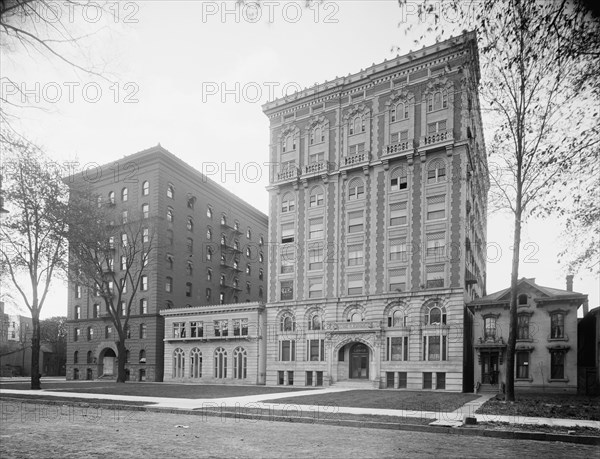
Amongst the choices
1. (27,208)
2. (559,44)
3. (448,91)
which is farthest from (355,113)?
(559,44)

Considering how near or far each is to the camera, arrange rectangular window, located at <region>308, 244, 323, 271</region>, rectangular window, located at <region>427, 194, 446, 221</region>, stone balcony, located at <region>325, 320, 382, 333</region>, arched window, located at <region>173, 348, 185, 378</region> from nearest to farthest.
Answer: rectangular window, located at <region>427, 194, 446, 221</region> < stone balcony, located at <region>325, 320, 382, 333</region> < rectangular window, located at <region>308, 244, 323, 271</region> < arched window, located at <region>173, 348, 185, 378</region>

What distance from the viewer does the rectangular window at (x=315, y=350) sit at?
4694 centimetres

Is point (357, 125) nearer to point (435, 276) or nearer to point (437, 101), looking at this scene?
point (437, 101)

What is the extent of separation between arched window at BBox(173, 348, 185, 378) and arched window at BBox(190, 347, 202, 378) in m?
1.13

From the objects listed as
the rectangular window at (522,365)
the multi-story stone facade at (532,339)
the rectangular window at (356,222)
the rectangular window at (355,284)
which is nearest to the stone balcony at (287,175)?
the rectangular window at (356,222)

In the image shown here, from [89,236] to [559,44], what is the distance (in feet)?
124

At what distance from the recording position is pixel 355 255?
1850 inches

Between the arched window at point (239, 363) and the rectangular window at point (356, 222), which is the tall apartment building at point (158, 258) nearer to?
the arched window at point (239, 363)

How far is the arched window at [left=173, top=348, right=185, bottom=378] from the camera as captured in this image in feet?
178

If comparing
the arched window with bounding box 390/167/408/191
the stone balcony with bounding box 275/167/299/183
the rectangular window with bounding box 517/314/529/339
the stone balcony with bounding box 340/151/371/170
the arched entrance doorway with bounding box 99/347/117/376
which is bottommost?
the arched entrance doorway with bounding box 99/347/117/376

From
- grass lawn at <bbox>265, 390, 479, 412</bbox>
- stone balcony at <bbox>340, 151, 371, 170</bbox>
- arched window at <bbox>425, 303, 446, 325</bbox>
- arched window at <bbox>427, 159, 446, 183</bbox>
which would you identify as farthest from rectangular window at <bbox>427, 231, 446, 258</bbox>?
grass lawn at <bbox>265, 390, 479, 412</bbox>

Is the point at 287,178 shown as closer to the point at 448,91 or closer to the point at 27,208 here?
the point at 448,91

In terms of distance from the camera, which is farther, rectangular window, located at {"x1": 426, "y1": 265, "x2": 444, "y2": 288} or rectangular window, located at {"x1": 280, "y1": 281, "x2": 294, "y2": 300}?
rectangular window, located at {"x1": 280, "y1": 281, "x2": 294, "y2": 300}

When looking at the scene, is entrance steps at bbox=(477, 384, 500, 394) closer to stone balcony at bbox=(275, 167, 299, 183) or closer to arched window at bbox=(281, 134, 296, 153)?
stone balcony at bbox=(275, 167, 299, 183)
